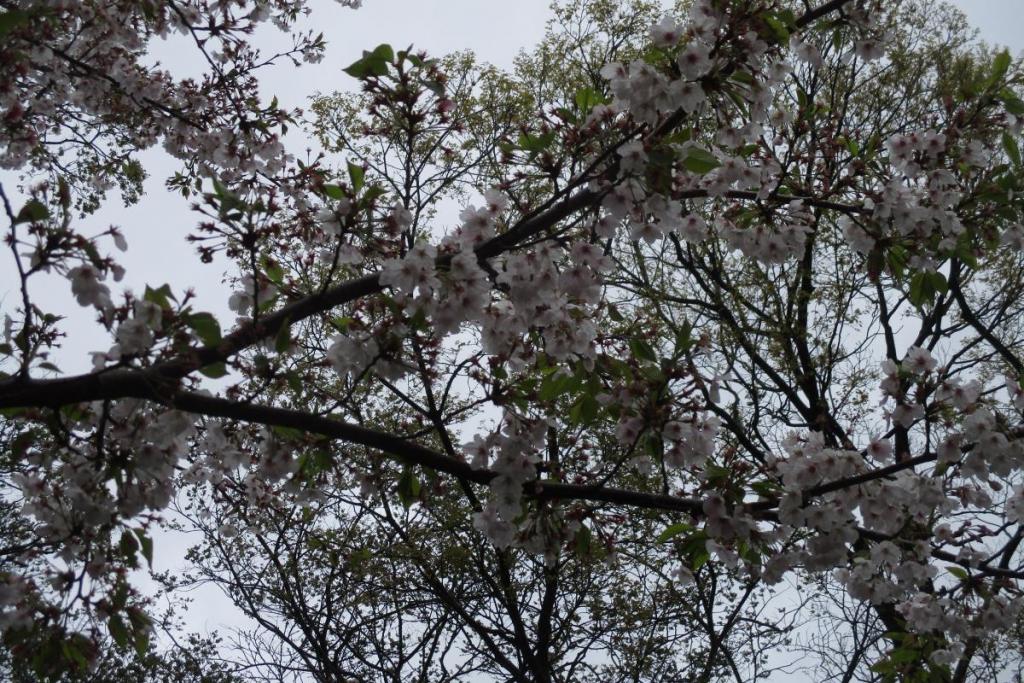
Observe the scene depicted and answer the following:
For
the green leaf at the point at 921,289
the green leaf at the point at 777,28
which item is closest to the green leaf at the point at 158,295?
the green leaf at the point at 777,28

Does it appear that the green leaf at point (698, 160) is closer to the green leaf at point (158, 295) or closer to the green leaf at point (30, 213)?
the green leaf at point (158, 295)

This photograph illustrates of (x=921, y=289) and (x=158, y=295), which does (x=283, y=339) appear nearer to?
(x=158, y=295)

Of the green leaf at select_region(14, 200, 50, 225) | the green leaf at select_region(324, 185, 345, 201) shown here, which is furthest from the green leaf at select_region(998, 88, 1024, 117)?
the green leaf at select_region(14, 200, 50, 225)

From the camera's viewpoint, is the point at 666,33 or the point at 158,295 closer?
the point at 158,295

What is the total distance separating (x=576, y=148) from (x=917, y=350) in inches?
67.1

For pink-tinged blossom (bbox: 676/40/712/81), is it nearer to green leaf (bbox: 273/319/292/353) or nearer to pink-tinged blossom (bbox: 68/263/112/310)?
green leaf (bbox: 273/319/292/353)

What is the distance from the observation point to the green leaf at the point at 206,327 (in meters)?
2.27

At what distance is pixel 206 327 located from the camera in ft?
7.44

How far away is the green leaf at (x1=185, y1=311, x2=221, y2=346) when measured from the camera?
7.43 ft

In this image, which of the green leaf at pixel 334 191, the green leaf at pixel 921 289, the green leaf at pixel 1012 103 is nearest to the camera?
the green leaf at pixel 334 191

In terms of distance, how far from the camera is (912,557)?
3408mm

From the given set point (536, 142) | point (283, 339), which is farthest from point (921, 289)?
point (283, 339)

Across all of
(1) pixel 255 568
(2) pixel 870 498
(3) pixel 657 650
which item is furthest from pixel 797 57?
(1) pixel 255 568

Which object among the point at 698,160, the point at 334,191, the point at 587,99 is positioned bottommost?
the point at 698,160
